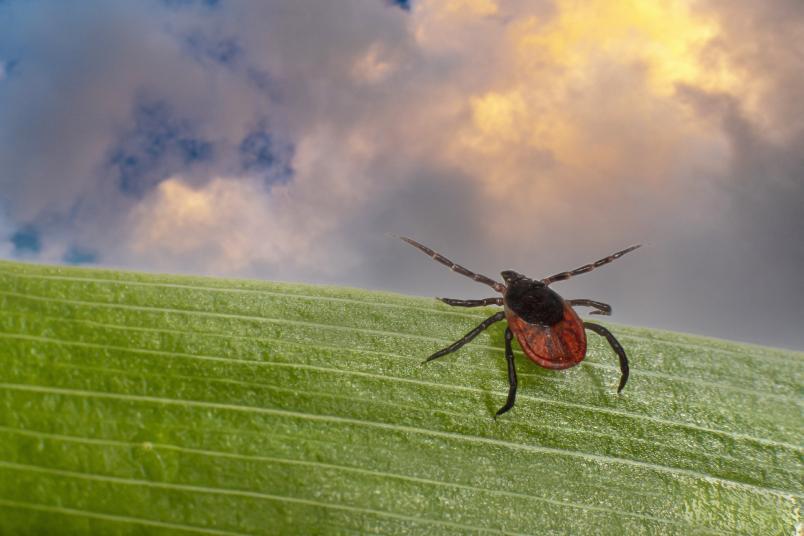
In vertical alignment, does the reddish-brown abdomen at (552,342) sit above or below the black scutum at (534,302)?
below

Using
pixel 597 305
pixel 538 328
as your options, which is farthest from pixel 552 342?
pixel 597 305

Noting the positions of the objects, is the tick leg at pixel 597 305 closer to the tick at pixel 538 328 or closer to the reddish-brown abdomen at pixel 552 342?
the tick at pixel 538 328

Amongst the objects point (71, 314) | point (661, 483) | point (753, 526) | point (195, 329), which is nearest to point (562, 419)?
point (661, 483)

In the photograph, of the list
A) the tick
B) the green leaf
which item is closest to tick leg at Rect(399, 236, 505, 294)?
the tick

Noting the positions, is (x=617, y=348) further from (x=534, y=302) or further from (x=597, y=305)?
(x=597, y=305)

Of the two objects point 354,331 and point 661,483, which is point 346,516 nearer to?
point 354,331

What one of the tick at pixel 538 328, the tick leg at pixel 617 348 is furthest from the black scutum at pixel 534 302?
the tick leg at pixel 617 348
